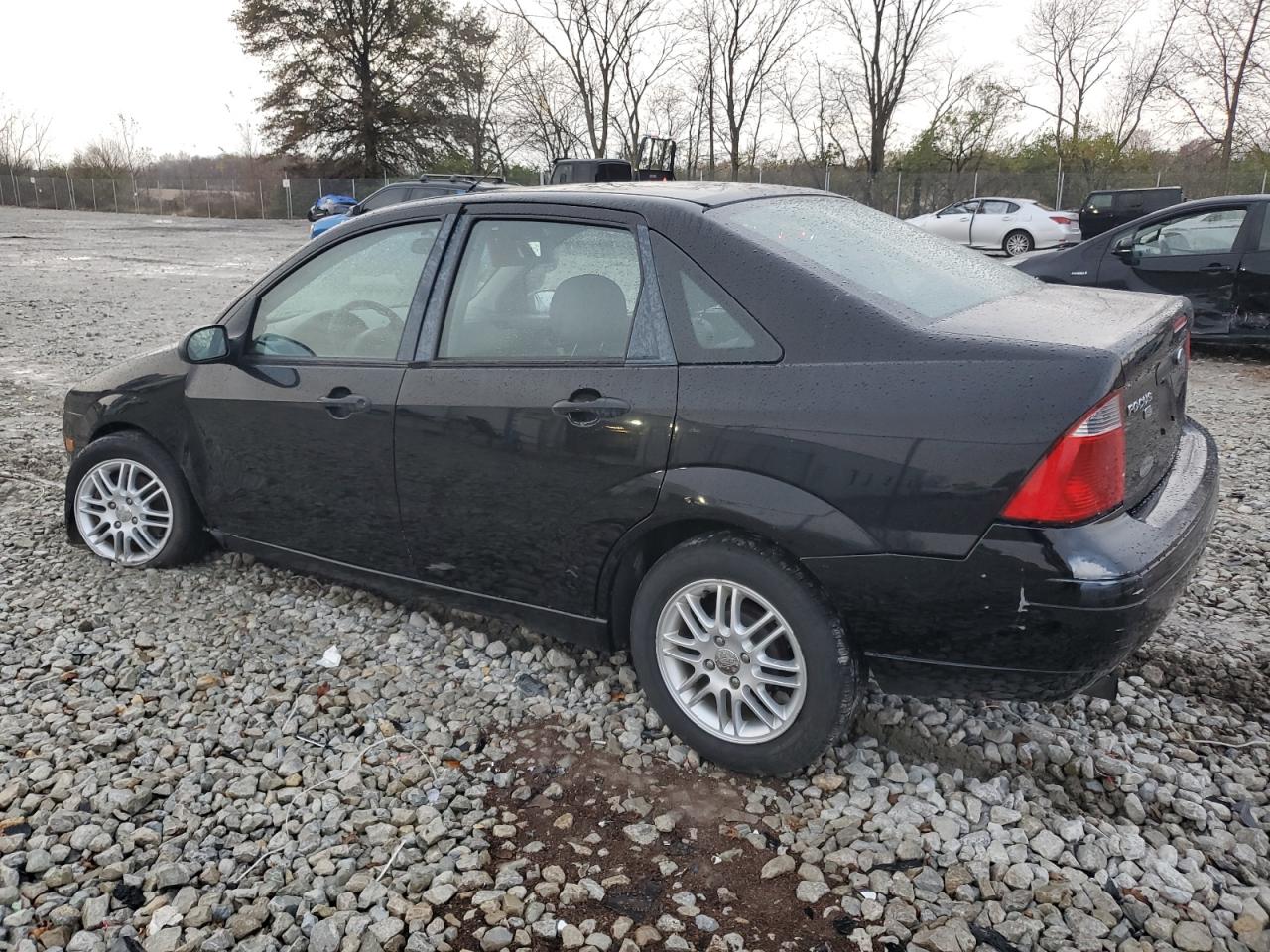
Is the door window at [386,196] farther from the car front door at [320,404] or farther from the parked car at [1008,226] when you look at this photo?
the car front door at [320,404]

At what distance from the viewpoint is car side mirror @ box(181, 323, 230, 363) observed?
148 inches

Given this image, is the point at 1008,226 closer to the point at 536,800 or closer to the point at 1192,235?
the point at 1192,235

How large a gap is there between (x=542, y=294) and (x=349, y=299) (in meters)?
0.96

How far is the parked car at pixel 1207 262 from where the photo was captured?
8539 millimetres

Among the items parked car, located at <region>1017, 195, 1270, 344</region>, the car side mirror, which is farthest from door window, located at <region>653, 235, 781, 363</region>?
parked car, located at <region>1017, 195, 1270, 344</region>

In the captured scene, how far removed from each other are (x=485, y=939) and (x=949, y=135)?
4819 centimetres

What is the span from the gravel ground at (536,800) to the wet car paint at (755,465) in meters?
0.38

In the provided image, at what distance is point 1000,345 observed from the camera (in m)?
2.44

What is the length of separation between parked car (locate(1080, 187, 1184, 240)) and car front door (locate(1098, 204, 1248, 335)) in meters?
13.2

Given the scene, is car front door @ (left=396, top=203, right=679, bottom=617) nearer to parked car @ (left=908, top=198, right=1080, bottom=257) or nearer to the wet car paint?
the wet car paint

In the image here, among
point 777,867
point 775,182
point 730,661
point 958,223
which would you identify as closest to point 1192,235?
point 730,661

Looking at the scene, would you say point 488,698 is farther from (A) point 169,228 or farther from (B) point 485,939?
(A) point 169,228

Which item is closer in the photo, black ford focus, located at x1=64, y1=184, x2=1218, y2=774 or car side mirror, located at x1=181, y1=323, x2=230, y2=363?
black ford focus, located at x1=64, y1=184, x2=1218, y2=774

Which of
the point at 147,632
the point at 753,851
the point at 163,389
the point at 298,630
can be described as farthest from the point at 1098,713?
the point at 163,389
